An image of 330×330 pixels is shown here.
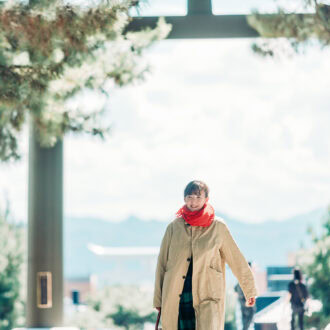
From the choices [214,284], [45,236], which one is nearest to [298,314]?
[45,236]

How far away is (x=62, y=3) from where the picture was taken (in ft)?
18.1

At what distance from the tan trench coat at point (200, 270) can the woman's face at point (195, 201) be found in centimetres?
15

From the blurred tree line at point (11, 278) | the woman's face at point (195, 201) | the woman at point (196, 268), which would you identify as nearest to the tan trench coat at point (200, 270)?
the woman at point (196, 268)

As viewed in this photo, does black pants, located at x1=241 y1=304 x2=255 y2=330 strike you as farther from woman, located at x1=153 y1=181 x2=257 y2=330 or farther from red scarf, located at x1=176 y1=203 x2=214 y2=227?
red scarf, located at x1=176 y1=203 x2=214 y2=227

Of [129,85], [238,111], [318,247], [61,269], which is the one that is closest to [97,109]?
[129,85]

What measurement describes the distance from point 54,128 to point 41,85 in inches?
42.7

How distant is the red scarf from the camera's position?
15.2 ft

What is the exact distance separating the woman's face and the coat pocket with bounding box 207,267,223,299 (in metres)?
0.38

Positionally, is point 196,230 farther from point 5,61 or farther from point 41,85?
point 5,61

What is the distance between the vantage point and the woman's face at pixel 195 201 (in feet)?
15.1

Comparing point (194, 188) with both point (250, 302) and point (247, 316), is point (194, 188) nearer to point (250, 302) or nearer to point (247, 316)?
point (250, 302)

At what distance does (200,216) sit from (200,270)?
32cm

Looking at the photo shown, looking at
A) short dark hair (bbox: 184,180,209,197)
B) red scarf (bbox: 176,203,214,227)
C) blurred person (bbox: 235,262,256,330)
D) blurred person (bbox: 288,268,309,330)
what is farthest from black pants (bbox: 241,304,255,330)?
short dark hair (bbox: 184,180,209,197)

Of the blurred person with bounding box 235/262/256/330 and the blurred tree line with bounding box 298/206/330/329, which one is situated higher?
the blurred tree line with bounding box 298/206/330/329
